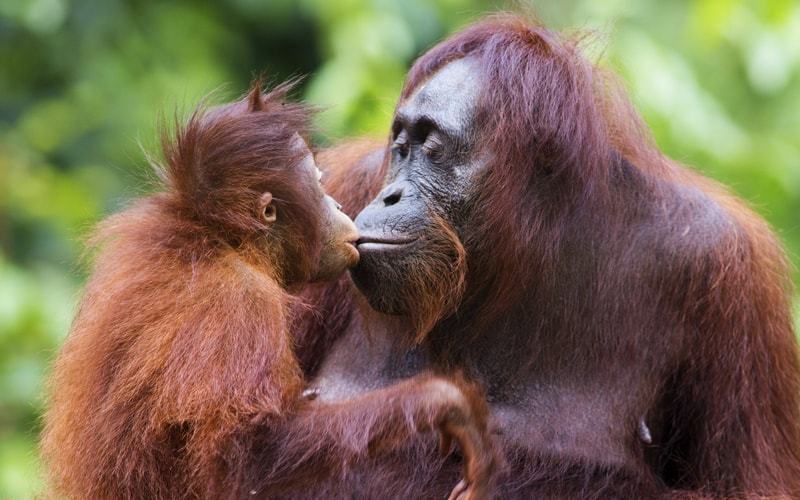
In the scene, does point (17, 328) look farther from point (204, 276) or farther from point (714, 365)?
point (714, 365)

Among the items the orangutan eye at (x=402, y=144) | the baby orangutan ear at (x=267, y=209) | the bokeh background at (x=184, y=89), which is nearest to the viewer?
the baby orangutan ear at (x=267, y=209)

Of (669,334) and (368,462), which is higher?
(669,334)

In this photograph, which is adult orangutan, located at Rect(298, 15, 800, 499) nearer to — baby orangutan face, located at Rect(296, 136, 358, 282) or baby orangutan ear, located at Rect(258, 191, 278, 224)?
baby orangutan face, located at Rect(296, 136, 358, 282)

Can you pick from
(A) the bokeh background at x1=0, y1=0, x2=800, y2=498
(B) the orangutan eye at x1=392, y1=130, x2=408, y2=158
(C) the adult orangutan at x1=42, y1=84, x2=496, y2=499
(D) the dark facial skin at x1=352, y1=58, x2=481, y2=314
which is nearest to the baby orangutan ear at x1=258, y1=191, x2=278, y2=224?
(C) the adult orangutan at x1=42, y1=84, x2=496, y2=499

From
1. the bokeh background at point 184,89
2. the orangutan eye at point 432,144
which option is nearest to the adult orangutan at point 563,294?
the orangutan eye at point 432,144

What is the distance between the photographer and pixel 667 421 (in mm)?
4008

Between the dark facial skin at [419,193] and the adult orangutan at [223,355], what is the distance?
0.33ft

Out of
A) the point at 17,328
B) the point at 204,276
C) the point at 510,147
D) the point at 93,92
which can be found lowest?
the point at 17,328

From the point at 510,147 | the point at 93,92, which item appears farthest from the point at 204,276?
the point at 93,92

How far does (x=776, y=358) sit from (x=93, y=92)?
4763 mm

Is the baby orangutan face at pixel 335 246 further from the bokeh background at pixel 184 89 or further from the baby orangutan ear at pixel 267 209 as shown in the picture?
the bokeh background at pixel 184 89

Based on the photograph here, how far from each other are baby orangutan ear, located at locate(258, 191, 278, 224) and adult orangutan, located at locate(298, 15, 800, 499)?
288 mm

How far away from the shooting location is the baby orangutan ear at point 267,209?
3.53m

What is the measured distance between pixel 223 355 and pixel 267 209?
0.61m
